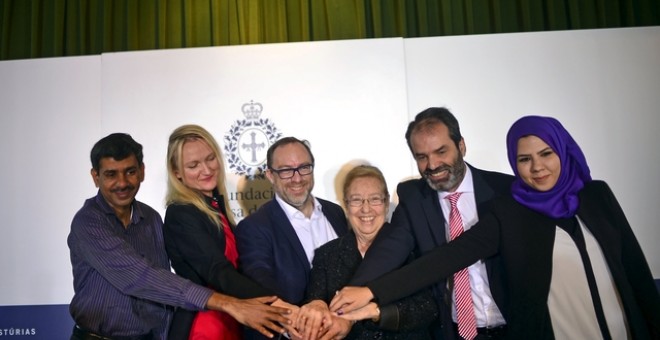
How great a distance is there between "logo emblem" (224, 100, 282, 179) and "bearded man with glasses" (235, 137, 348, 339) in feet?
0.40

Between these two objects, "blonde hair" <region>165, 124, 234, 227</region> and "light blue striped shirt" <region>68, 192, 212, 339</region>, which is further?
"blonde hair" <region>165, 124, 234, 227</region>

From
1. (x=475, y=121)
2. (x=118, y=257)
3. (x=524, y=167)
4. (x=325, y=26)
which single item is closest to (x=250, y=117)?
(x=325, y=26)

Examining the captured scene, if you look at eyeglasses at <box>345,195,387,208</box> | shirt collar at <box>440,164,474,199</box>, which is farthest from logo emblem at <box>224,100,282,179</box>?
shirt collar at <box>440,164,474,199</box>

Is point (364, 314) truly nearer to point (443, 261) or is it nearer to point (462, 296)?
point (443, 261)

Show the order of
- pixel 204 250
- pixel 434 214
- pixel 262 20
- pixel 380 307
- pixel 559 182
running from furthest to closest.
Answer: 1. pixel 262 20
2. pixel 434 214
3. pixel 204 250
4. pixel 559 182
5. pixel 380 307

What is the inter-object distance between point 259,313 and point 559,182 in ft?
4.67

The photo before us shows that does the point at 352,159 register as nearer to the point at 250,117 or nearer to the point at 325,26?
the point at 250,117

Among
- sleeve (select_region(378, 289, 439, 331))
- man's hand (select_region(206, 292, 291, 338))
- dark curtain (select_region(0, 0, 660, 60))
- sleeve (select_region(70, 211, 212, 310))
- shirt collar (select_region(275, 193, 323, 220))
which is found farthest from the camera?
dark curtain (select_region(0, 0, 660, 60))

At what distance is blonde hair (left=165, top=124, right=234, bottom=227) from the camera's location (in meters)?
2.71

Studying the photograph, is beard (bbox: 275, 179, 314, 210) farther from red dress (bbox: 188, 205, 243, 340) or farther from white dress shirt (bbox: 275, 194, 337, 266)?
Result: red dress (bbox: 188, 205, 243, 340)

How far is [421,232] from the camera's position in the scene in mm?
2625

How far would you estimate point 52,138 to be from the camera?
322 cm

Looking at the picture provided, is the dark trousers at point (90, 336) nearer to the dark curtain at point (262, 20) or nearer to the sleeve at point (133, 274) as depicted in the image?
the sleeve at point (133, 274)

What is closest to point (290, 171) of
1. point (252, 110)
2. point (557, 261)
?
point (252, 110)
